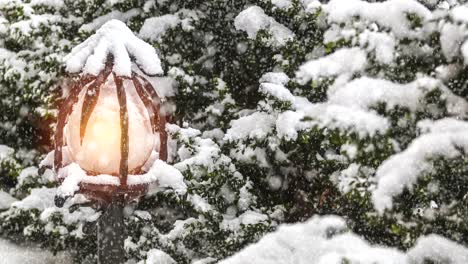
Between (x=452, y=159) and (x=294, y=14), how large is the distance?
4341mm

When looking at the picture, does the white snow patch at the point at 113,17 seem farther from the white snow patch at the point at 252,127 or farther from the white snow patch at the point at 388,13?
the white snow patch at the point at 388,13

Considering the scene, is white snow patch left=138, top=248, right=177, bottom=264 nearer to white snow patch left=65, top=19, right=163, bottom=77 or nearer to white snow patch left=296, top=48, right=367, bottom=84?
white snow patch left=296, top=48, right=367, bottom=84

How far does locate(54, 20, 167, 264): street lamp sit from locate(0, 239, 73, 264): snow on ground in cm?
651

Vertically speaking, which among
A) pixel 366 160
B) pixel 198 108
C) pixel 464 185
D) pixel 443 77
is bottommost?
pixel 464 185

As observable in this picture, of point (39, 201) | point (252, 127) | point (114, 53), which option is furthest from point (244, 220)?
point (114, 53)

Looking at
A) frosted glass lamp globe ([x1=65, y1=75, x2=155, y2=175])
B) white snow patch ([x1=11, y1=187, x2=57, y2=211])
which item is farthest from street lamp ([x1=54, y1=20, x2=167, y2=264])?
white snow patch ([x1=11, y1=187, x2=57, y2=211])

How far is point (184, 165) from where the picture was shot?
6812 millimetres

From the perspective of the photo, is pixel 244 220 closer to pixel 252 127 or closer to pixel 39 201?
pixel 252 127

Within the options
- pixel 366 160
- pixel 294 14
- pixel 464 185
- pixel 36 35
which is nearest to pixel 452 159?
pixel 464 185

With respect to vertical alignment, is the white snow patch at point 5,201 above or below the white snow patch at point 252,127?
below

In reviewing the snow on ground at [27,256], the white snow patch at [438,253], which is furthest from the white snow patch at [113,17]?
the white snow patch at [438,253]

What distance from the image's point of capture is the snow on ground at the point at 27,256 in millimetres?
9062

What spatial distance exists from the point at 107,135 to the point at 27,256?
6978 millimetres

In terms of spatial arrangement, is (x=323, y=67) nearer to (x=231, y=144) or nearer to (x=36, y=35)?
(x=231, y=144)
